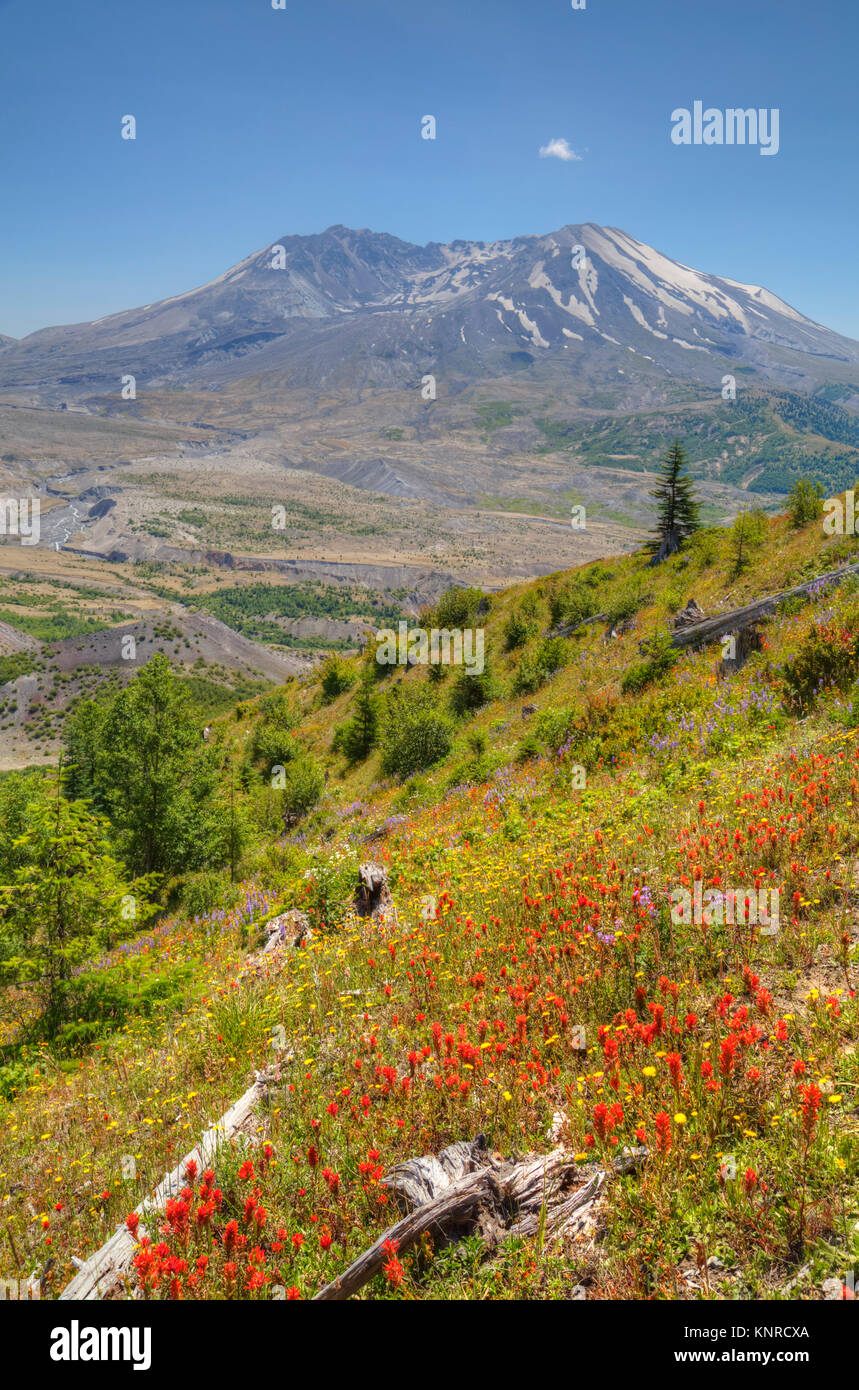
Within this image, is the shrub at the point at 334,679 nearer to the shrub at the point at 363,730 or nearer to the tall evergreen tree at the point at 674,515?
the shrub at the point at 363,730

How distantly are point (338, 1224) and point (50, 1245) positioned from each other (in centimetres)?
224

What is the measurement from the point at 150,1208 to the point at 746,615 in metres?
15.1

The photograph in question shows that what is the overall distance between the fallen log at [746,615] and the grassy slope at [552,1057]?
16.8 ft

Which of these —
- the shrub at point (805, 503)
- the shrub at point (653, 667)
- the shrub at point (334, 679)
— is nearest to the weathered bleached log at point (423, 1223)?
the shrub at point (653, 667)

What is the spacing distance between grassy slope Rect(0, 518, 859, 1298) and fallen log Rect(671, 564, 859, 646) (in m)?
5.12

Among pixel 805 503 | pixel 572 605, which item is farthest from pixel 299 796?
pixel 805 503

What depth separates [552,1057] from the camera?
169 inches

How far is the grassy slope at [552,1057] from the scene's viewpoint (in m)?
2.94

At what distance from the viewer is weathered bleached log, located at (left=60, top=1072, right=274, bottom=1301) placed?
3.47 meters
